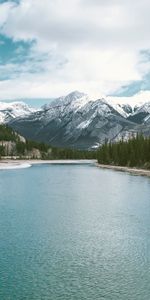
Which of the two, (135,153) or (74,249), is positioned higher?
(135,153)

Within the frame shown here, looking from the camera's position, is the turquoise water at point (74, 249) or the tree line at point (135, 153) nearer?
the turquoise water at point (74, 249)

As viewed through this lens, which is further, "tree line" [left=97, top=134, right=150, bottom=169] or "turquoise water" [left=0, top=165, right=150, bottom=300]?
"tree line" [left=97, top=134, right=150, bottom=169]

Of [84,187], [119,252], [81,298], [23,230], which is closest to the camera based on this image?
[81,298]

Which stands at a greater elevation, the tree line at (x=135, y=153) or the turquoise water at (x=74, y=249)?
the tree line at (x=135, y=153)

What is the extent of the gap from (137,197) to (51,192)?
56.7ft

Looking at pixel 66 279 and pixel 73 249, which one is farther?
pixel 73 249

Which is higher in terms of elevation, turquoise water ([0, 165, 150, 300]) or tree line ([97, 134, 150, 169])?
tree line ([97, 134, 150, 169])

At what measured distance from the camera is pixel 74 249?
40.1m

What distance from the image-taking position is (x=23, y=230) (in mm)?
47938

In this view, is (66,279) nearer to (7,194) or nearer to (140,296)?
(140,296)

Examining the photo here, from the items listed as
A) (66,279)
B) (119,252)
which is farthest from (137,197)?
(66,279)

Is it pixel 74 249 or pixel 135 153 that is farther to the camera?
pixel 135 153

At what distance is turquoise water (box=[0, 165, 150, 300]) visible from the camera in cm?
3009

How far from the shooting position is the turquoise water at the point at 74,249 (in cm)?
3009
